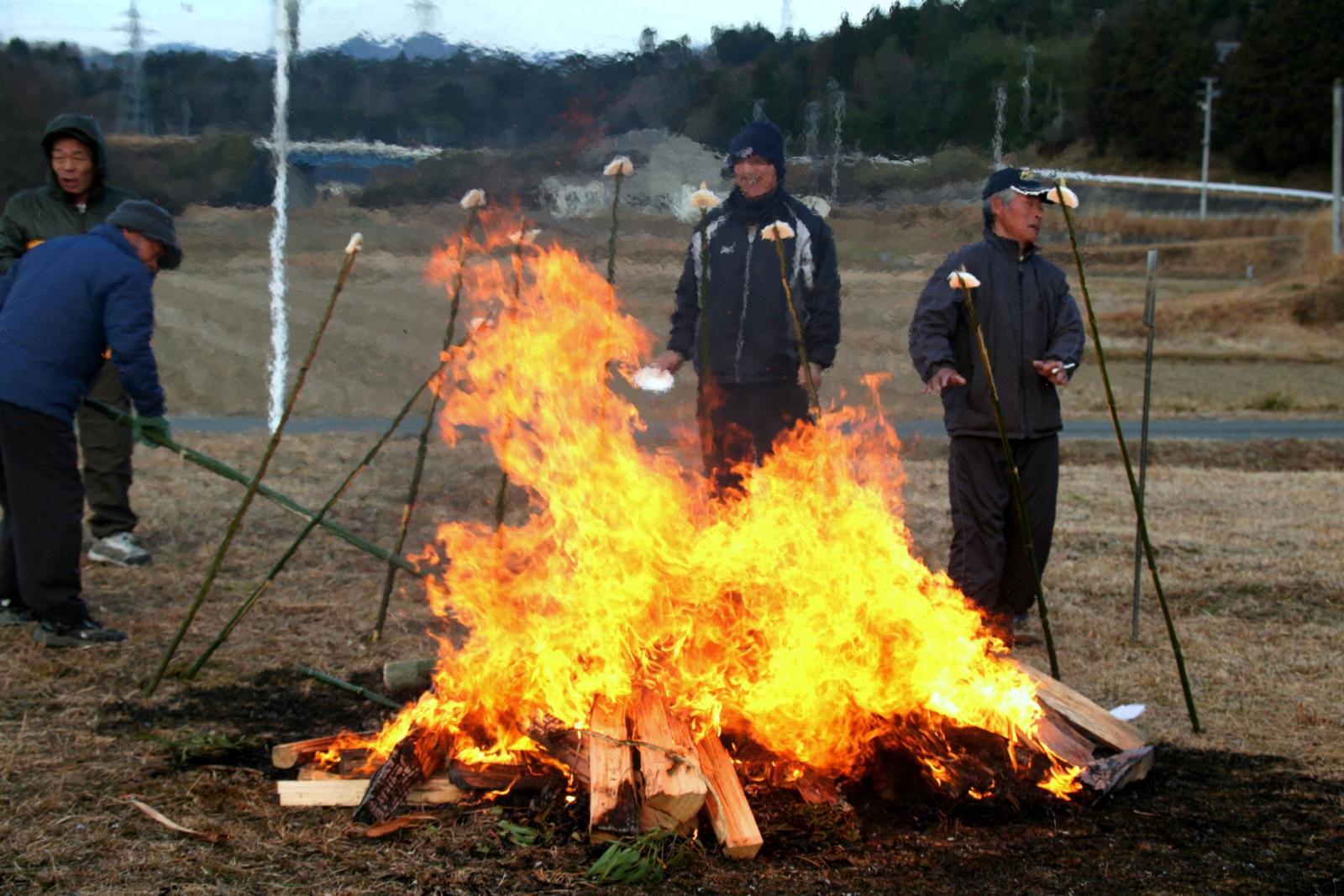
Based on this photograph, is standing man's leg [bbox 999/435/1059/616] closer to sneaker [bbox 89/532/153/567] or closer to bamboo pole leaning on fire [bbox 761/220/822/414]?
bamboo pole leaning on fire [bbox 761/220/822/414]

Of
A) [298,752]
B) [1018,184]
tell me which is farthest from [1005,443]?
[298,752]

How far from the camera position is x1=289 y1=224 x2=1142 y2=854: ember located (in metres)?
3.80

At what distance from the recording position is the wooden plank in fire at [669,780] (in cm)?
344

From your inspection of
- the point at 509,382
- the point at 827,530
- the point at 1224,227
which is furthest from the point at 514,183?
the point at 1224,227

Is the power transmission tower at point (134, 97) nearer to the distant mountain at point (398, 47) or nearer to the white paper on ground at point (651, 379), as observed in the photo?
the distant mountain at point (398, 47)

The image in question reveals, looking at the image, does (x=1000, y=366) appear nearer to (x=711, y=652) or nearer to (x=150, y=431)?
(x=711, y=652)

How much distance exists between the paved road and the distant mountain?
4.35m

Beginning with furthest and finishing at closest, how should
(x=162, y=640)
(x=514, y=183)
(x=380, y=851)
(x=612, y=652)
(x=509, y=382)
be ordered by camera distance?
(x=514, y=183) → (x=162, y=640) → (x=509, y=382) → (x=612, y=652) → (x=380, y=851)

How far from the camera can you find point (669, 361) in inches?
230

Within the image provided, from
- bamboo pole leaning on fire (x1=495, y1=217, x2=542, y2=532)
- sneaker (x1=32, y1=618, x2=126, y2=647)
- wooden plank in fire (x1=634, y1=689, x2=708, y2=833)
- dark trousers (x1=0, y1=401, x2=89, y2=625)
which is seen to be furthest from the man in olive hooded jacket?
wooden plank in fire (x1=634, y1=689, x2=708, y2=833)

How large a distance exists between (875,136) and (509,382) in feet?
11.8

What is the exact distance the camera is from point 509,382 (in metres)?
5.14

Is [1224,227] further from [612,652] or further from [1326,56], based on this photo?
[612,652]

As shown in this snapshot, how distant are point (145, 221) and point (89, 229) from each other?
1.20 meters
